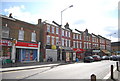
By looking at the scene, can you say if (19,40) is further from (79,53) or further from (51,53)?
(79,53)

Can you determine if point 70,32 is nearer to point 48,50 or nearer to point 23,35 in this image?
point 48,50

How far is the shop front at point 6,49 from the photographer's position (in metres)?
21.6

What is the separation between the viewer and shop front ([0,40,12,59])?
2164 cm

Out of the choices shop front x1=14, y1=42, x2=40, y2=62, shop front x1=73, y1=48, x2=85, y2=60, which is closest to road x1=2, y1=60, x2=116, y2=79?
shop front x1=14, y1=42, x2=40, y2=62

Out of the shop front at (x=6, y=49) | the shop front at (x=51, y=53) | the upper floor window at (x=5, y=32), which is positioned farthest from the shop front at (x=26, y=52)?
the shop front at (x=51, y=53)

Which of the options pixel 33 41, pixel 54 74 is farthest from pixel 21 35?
pixel 54 74

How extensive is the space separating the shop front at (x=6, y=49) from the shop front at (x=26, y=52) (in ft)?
4.51

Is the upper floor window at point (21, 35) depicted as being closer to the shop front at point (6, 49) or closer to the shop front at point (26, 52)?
the shop front at point (26, 52)

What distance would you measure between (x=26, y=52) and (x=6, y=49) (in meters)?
4.72

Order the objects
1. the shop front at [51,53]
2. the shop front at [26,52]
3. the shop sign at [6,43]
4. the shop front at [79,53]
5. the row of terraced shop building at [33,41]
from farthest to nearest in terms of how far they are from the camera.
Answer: the shop front at [79,53]
the shop front at [51,53]
the shop front at [26,52]
the row of terraced shop building at [33,41]
the shop sign at [6,43]

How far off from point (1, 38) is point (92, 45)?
3804 cm

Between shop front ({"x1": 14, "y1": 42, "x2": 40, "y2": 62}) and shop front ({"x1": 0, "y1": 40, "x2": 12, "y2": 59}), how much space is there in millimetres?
1375

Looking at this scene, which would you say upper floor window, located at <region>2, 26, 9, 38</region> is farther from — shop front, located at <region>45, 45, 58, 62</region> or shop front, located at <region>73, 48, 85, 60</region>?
shop front, located at <region>73, 48, 85, 60</region>

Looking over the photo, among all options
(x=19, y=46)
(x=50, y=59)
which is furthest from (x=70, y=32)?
(x=19, y=46)
